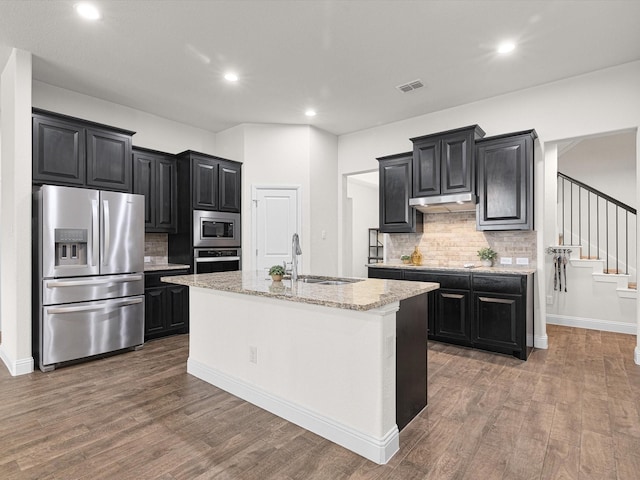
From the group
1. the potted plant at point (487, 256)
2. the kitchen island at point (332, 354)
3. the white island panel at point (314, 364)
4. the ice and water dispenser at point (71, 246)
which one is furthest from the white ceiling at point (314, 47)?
the white island panel at point (314, 364)

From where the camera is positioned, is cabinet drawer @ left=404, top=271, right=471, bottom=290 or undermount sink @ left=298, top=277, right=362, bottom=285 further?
cabinet drawer @ left=404, top=271, right=471, bottom=290

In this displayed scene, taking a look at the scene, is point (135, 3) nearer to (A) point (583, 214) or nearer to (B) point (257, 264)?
(B) point (257, 264)

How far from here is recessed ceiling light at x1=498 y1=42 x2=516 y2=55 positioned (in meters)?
3.21

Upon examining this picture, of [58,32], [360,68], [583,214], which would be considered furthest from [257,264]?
[583,214]

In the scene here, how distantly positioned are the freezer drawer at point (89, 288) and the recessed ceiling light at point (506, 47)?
14.3ft

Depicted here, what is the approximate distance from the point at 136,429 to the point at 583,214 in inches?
279

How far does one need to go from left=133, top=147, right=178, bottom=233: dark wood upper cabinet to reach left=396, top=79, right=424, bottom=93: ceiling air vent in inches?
126

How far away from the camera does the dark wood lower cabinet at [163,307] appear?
4.32 meters

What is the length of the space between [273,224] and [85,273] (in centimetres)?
253

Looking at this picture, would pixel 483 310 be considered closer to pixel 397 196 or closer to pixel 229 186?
pixel 397 196

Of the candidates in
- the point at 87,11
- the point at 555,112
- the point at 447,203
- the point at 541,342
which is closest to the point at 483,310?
the point at 541,342

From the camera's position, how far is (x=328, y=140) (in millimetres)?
5809

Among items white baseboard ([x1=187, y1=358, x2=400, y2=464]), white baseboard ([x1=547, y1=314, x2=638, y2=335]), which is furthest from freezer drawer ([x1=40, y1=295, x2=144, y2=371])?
white baseboard ([x1=547, y1=314, x2=638, y2=335])

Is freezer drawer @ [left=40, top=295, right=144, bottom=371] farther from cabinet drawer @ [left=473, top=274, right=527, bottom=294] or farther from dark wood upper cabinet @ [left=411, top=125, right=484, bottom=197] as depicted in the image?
cabinet drawer @ [left=473, top=274, right=527, bottom=294]
